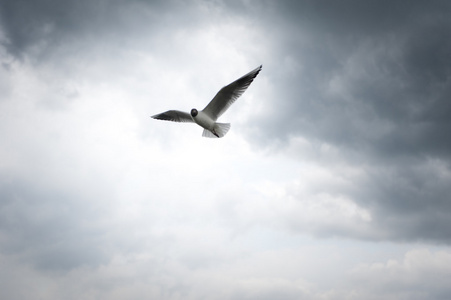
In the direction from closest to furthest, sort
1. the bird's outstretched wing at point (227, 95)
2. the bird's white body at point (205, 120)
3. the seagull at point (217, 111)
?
the bird's outstretched wing at point (227, 95) → the seagull at point (217, 111) → the bird's white body at point (205, 120)

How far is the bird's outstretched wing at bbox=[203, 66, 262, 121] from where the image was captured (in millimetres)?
24906

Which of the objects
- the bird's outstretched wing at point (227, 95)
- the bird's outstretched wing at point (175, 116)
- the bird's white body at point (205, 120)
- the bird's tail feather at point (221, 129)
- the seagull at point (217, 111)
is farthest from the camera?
the bird's outstretched wing at point (175, 116)

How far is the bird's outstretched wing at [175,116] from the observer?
2924 cm

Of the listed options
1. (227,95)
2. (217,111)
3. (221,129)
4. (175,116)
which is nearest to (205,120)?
(217,111)

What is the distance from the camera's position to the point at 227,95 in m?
26.4

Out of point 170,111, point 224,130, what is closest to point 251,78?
point 224,130

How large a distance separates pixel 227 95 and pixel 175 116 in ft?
18.0

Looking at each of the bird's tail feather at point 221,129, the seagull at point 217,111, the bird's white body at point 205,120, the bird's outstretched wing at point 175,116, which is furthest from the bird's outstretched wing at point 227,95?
the bird's outstretched wing at point 175,116

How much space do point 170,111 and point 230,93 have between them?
559 centimetres

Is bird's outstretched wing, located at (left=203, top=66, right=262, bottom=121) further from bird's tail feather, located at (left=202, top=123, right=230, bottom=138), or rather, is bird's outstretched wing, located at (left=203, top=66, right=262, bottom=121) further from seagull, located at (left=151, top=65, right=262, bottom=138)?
bird's tail feather, located at (left=202, top=123, right=230, bottom=138)

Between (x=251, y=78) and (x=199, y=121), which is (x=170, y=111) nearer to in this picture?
(x=199, y=121)

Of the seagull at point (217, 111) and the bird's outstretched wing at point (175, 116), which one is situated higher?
the bird's outstretched wing at point (175, 116)

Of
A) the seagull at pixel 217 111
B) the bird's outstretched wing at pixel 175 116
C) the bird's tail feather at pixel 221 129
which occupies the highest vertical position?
the bird's outstretched wing at pixel 175 116

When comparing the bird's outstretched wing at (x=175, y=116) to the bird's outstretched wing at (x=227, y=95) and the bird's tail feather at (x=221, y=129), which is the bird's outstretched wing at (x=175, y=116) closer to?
the bird's outstretched wing at (x=227, y=95)
